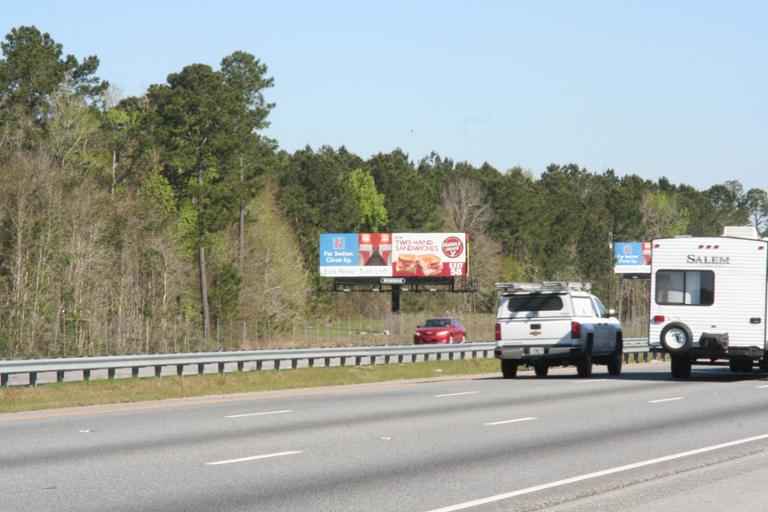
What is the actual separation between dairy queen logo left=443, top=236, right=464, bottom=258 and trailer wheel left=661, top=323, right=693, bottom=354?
53.0 m

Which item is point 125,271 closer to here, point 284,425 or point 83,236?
point 83,236

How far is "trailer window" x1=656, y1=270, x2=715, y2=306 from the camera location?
29625 mm

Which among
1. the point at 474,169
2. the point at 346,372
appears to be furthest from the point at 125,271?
the point at 474,169

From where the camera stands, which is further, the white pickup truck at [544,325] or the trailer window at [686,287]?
the white pickup truck at [544,325]

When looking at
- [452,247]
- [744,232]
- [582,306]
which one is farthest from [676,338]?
[452,247]

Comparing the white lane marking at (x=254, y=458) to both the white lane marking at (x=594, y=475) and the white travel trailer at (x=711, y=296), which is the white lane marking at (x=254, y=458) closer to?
the white lane marking at (x=594, y=475)

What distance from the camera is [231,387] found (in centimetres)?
2959

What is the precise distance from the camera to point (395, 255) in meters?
83.4

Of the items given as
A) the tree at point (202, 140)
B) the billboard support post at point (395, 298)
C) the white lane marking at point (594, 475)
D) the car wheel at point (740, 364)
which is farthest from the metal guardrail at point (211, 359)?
the billboard support post at point (395, 298)

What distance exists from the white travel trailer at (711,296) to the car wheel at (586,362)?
96.1 inches

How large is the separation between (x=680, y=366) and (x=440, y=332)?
29898mm

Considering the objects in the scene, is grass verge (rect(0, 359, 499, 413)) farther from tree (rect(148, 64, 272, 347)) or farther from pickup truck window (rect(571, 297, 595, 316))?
tree (rect(148, 64, 272, 347))

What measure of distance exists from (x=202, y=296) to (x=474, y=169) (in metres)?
94.2

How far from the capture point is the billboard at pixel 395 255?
83000mm
